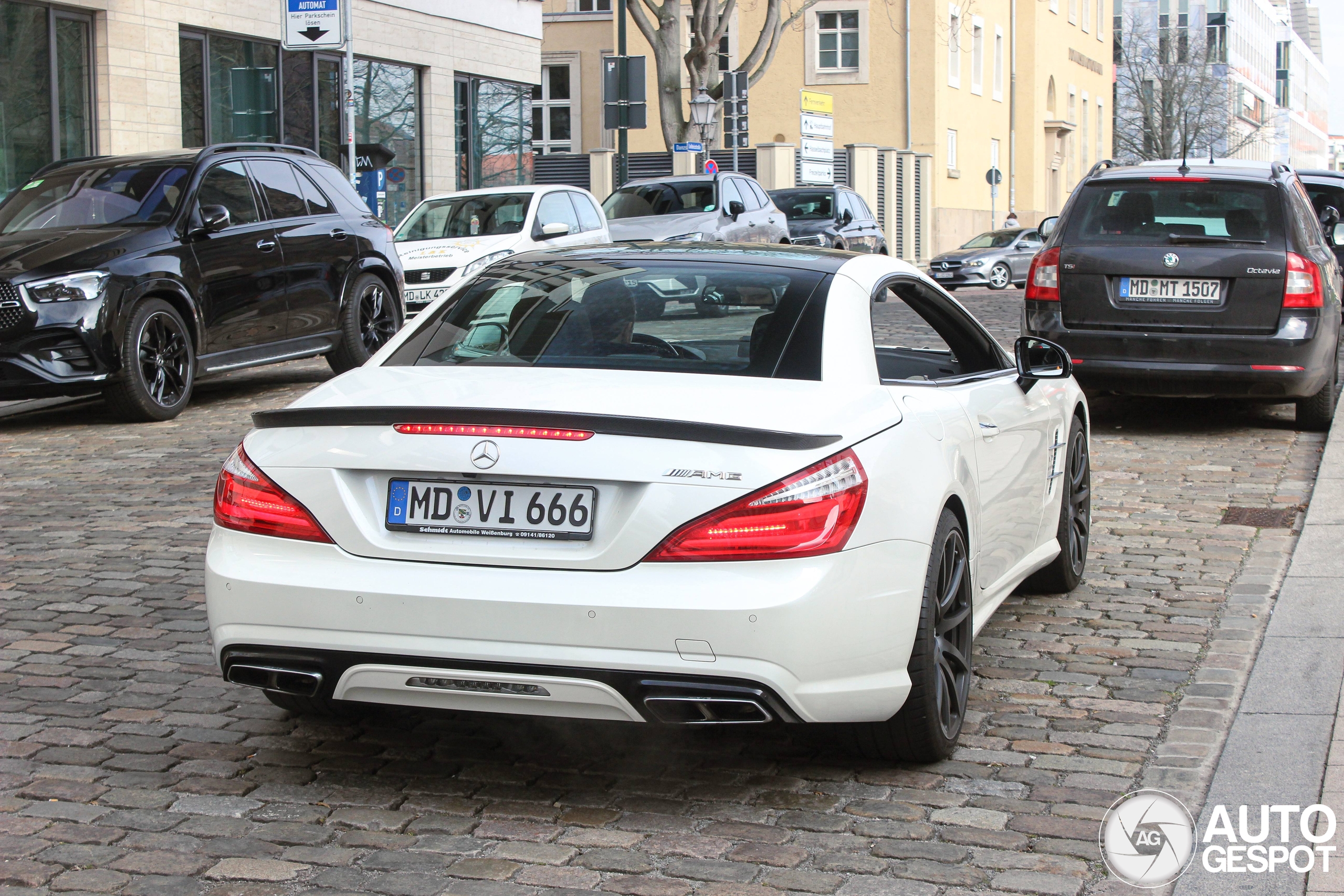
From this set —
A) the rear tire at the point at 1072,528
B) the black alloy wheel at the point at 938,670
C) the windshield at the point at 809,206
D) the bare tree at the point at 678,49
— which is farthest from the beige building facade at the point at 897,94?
the black alloy wheel at the point at 938,670

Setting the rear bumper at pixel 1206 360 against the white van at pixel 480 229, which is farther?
the white van at pixel 480 229

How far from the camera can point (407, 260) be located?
1778cm

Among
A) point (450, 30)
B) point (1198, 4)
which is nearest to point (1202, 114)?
point (1198, 4)

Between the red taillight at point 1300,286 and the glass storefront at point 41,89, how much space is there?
1343 cm

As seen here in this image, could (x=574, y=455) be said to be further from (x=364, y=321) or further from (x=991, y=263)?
(x=991, y=263)

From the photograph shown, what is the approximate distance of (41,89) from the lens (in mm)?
18875

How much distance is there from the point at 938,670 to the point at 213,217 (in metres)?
8.78

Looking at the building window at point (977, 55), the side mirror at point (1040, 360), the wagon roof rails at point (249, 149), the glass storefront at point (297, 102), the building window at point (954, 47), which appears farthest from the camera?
the building window at point (977, 55)

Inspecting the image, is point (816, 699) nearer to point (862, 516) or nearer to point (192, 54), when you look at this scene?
point (862, 516)

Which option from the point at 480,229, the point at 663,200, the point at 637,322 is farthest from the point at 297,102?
the point at 637,322

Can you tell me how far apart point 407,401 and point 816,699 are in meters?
1.23

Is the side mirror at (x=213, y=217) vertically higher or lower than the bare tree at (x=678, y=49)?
lower

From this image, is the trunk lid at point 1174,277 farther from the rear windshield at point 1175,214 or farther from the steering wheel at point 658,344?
the steering wheel at point 658,344

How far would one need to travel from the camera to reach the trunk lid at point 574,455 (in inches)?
150
